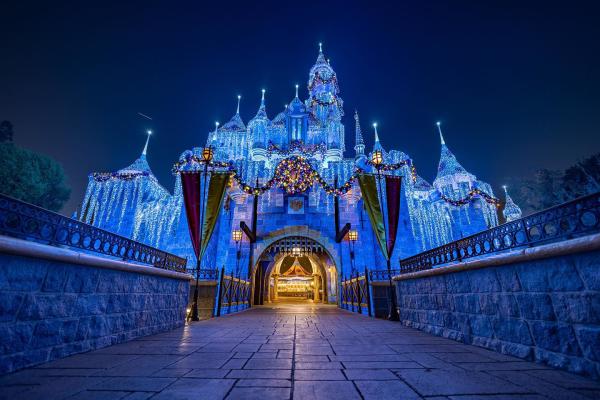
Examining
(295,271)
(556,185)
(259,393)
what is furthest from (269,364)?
(556,185)

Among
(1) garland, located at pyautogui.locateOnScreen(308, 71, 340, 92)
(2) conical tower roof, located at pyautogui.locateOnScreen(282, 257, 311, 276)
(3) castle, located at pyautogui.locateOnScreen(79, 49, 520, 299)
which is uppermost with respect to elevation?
(1) garland, located at pyautogui.locateOnScreen(308, 71, 340, 92)

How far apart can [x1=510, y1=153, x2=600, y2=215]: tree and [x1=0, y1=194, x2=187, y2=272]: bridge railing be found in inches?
1241

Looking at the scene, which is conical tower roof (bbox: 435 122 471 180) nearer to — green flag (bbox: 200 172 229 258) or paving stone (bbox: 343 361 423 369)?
green flag (bbox: 200 172 229 258)

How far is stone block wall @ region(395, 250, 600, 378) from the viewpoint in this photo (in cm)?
221

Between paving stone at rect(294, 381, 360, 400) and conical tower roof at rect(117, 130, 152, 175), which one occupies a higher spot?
conical tower roof at rect(117, 130, 152, 175)

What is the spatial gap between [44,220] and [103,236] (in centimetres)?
101

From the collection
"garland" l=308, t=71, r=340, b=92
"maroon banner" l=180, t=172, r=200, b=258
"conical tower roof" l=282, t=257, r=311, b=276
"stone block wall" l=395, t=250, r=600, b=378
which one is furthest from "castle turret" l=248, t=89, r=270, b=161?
"stone block wall" l=395, t=250, r=600, b=378

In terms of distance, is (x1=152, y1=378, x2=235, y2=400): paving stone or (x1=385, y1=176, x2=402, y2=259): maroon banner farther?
(x1=385, y1=176, x2=402, y2=259): maroon banner

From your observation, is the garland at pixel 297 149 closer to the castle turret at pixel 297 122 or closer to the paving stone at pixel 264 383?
the castle turret at pixel 297 122

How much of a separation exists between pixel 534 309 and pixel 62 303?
216 inches

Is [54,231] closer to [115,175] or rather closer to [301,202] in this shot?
[301,202]

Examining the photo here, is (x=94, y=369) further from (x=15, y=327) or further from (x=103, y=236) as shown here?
(x=103, y=236)

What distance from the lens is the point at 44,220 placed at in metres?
2.87

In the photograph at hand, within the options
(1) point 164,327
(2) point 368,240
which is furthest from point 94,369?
(2) point 368,240
